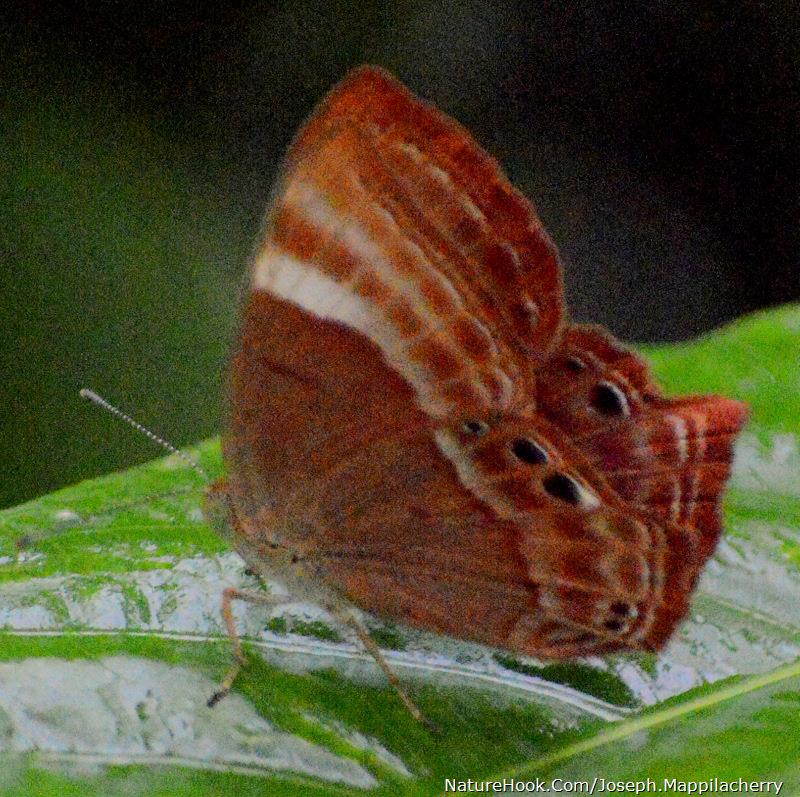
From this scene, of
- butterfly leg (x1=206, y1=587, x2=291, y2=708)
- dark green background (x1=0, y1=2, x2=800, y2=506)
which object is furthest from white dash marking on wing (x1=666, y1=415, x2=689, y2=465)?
dark green background (x1=0, y1=2, x2=800, y2=506)

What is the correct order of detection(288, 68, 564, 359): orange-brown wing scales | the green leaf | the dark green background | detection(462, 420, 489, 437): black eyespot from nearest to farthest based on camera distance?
the green leaf < detection(288, 68, 564, 359): orange-brown wing scales < detection(462, 420, 489, 437): black eyespot < the dark green background

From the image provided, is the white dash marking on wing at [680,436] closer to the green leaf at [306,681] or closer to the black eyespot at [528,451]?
the black eyespot at [528,451]

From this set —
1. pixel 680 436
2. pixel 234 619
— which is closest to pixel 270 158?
pixel 234 619

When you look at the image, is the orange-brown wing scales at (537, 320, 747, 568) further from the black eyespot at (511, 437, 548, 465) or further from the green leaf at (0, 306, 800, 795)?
the green leaf at (0, 306, 800, 795)

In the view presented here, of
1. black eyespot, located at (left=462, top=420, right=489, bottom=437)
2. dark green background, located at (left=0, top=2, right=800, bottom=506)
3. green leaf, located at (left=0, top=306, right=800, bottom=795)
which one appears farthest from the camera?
dark green background, located at (left=0, top=2, right=800, bottom=506)

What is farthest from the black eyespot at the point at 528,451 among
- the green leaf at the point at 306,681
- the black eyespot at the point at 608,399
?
the green leaf at the point at 306,681

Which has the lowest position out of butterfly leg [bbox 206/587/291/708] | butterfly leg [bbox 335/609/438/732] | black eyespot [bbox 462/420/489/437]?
butterfly leg [bbox 335/609/438/732]
